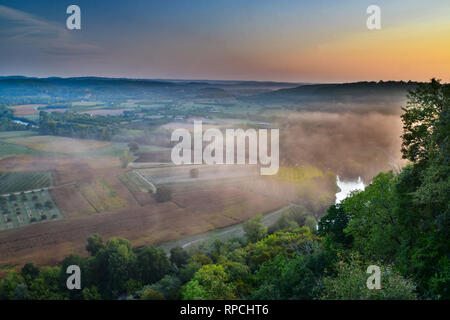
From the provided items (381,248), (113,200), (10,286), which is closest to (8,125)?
(113,200)

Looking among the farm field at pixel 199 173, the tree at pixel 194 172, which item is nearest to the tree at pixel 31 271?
the farm field at pixel 199 173

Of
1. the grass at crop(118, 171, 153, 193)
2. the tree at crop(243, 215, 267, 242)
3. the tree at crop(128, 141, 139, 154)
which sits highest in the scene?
the tree at crop(128, 141, 139, 154)

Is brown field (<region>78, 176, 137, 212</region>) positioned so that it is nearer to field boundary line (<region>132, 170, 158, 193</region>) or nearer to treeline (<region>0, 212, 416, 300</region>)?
field boundary line (<region>132, 170, 158, 193</region>)

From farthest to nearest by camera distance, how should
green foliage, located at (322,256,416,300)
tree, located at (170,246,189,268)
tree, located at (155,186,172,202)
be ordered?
1. tree, located at (155,186,172,202)
2. tree, located at (170,246,189,268)
3. green foliage, located at (322,256,416,300)

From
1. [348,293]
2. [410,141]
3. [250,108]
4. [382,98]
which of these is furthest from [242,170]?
[250,108]

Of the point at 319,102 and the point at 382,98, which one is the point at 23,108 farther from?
the point at 382,98

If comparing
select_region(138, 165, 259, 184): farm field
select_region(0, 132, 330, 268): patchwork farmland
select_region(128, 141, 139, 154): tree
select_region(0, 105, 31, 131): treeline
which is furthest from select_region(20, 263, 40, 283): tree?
select_region(0, 105, 31, 131): treeline
